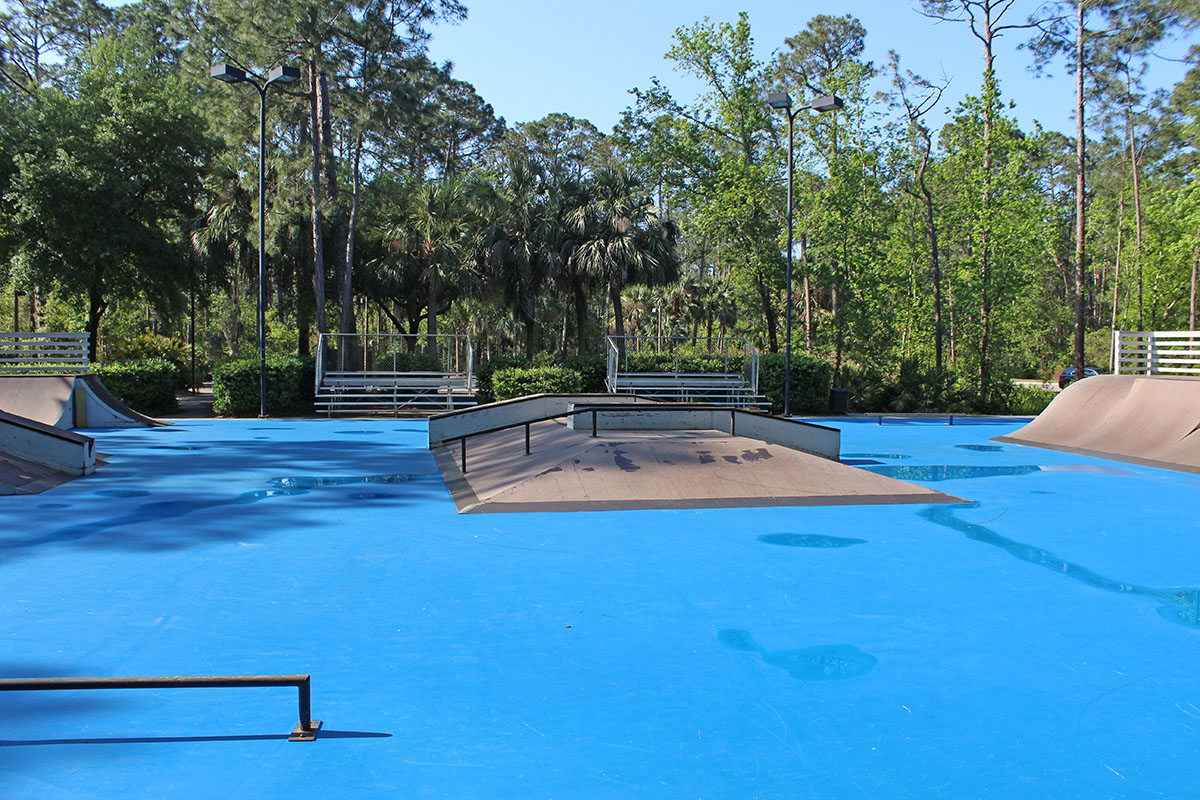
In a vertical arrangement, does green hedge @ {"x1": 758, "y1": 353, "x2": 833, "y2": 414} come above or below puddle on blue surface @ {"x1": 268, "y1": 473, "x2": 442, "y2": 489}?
above

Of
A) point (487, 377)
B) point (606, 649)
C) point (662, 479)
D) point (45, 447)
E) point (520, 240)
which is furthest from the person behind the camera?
point (520, 240)

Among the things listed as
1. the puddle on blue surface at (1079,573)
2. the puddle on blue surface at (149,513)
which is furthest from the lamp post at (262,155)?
the puddle on blue surface at (1079,573)

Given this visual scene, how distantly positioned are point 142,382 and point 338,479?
1473cm

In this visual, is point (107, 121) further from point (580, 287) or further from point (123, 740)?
point (123, 740)

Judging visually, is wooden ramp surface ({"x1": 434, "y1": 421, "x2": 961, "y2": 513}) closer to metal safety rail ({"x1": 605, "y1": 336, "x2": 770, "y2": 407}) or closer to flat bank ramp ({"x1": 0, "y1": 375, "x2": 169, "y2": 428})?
metal safety rail ({"x1": 605, "y1": 336, "x2": 770, "y2": 407})

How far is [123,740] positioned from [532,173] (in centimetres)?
2943

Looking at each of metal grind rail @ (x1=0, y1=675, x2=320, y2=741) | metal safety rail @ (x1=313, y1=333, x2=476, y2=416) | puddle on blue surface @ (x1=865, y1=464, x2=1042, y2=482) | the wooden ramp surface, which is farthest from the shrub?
metal grind rail @ (x1=0, y1=675, x2=320, y2=741)

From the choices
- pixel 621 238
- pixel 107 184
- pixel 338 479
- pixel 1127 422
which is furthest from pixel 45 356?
pixel 1127 422

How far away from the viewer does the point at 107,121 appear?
26812 mm

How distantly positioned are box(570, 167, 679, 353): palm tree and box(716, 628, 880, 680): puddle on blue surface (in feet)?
79.5

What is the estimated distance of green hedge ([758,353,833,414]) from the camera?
25.5m

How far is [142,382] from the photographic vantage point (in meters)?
23.1

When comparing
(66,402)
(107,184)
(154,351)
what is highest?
(107,184)

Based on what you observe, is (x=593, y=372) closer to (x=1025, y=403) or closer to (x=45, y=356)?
(x=1025, y=403)
